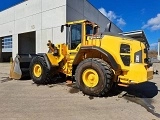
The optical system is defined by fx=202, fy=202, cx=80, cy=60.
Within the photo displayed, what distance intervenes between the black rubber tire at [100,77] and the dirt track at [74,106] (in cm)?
23

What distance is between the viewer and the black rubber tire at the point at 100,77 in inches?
255

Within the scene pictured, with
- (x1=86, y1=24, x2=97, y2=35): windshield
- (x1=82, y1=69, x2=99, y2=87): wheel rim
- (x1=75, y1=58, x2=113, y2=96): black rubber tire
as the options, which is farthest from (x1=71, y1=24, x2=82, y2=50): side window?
(x1=82, y1=69, x2=99, y2=87): wheel rim

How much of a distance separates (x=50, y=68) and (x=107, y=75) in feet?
10.6

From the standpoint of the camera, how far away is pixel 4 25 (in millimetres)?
26594

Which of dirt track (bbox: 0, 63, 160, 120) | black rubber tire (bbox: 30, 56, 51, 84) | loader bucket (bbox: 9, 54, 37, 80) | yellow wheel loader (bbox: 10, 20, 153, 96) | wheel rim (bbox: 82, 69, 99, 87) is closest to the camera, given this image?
dirt track (bbox: 0, 63, 160, 120)

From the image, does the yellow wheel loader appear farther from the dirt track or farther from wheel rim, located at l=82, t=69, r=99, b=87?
the dirt track

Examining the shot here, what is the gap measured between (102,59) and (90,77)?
809mm

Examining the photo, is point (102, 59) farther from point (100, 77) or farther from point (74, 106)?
point (74, 106)

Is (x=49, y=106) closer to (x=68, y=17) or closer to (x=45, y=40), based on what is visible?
(x=68, y=17)

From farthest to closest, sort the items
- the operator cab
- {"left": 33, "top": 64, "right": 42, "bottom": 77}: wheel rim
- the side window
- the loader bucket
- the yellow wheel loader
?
1. the loader bucket
2. {"left": 33, "top": 64, "right": 42, "bottom": 77}: wheel rim
3. the side window
4. the operator cab
5. the yellow wheel loader

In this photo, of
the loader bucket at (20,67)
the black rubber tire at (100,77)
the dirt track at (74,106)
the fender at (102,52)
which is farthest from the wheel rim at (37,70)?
the black rubber tire at (100,77)

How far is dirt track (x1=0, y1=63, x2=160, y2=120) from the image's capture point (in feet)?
15.9

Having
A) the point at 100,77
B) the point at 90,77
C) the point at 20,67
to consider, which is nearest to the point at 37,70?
the point at 20,67

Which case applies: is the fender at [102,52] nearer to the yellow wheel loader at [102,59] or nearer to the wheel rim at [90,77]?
the yellow wheel loader at [102,59]
